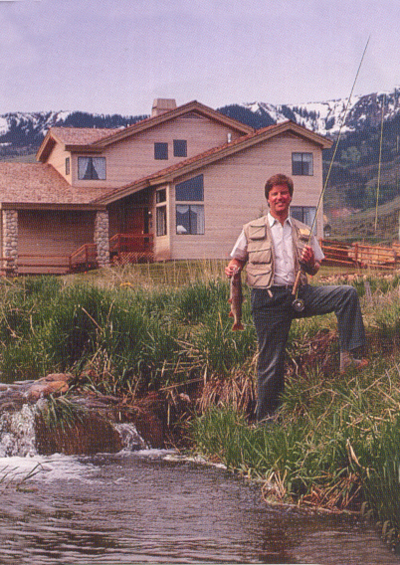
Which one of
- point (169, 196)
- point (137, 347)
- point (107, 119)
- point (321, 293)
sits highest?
point (107, 119)

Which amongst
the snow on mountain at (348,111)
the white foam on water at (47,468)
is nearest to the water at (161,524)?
the white foam on water at (47,468)

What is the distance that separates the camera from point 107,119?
1988 inches

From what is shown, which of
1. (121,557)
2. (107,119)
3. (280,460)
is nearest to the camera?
(121,557)

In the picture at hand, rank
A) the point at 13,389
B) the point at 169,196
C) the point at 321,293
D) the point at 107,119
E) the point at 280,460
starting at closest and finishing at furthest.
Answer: the point at 280,460
the point at 321,293
the point at 13,389
the point at 169,196
the point at 107,119

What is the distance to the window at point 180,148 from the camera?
3139 cm

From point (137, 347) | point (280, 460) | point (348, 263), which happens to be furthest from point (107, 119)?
point (280, 460)

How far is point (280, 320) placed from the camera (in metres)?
6.69

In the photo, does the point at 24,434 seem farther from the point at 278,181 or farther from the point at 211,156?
the point at 211,156

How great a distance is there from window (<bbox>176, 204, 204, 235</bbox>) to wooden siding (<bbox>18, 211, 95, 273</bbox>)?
305 centimetres

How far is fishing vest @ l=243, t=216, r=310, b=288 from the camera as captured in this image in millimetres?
6453

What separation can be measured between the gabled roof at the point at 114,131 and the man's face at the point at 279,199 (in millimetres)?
24005

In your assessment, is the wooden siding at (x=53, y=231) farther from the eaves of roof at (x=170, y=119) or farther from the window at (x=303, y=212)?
the window at (x=303, y=212)

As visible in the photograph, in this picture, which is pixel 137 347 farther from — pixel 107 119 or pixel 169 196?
pixel 107 119

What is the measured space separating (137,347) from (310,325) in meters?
1.68
